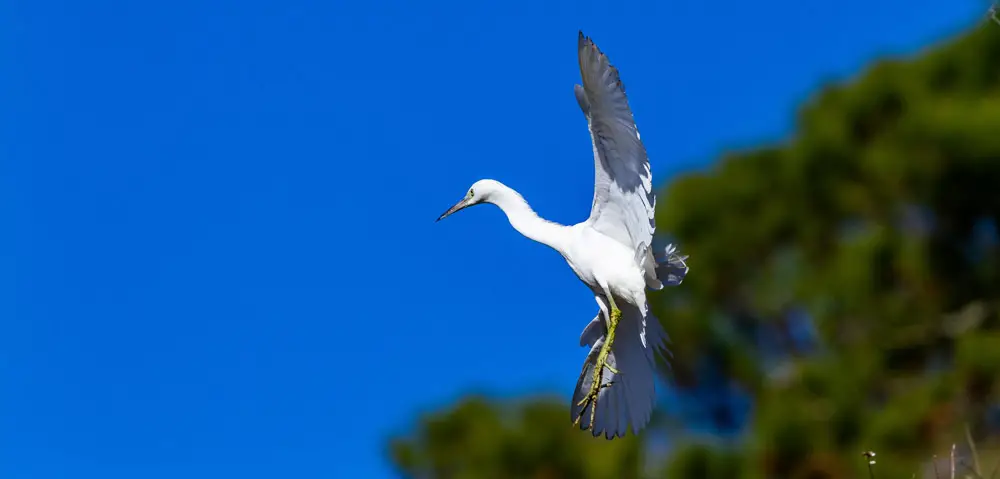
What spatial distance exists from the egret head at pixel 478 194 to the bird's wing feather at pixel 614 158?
40 cm

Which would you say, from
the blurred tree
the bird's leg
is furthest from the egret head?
the blurred tree

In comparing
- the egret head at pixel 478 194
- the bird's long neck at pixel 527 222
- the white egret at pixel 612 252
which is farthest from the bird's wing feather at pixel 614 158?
the egret head at pixel 478 194

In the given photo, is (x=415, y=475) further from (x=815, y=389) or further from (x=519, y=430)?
(x=815, y=389)

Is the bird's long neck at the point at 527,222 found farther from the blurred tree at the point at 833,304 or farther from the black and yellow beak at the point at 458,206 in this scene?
the blurred tree at the point at 833,304

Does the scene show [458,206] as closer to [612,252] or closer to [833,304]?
[612,252]

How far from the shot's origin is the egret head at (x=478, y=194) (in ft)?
13.9

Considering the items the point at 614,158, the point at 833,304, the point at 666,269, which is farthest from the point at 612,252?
the point at 833,304

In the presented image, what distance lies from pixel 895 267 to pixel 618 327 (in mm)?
5248

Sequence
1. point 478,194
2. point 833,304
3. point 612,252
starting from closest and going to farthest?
point 612,252 < point 478,194 < point 833,304

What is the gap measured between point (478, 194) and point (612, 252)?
0.57 metres

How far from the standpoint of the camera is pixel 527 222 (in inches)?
162

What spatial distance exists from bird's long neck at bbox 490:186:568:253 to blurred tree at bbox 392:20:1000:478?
12.9 feet

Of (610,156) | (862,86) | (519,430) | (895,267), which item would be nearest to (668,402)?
(519,430)

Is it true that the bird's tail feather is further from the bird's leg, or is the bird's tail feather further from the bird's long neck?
the bird's long neck
